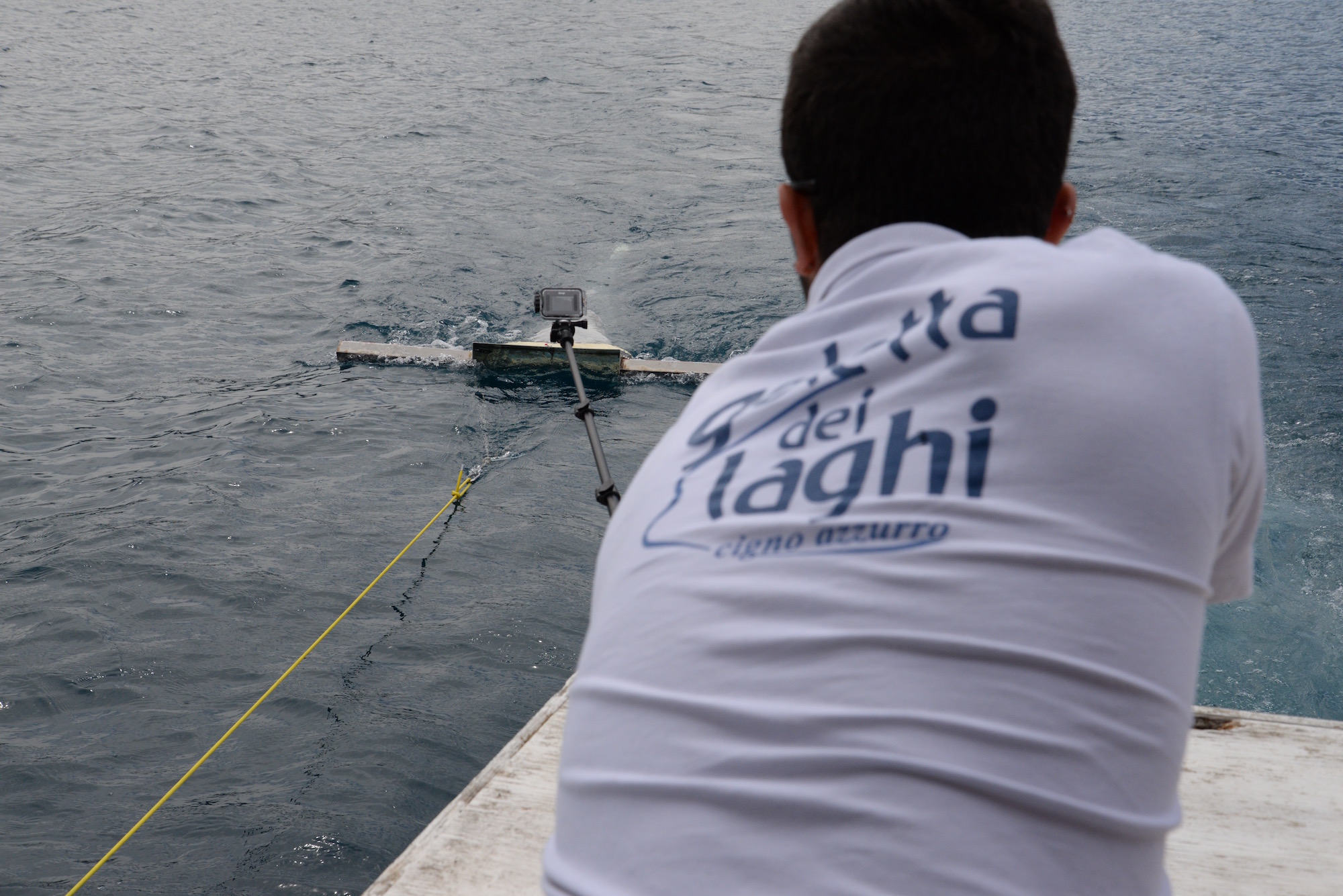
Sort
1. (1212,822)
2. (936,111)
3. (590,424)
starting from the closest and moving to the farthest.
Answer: (936,111) < (1212,822) < (590,424)

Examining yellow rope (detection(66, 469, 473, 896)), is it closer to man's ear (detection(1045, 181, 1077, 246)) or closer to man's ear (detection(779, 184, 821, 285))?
man's ear (detection(779, 184, 821, 285))

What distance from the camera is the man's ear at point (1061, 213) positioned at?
1029 mm

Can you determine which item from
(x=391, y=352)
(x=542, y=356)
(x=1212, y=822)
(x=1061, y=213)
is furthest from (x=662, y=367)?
(x=1061, y=213)

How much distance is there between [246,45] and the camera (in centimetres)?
2058

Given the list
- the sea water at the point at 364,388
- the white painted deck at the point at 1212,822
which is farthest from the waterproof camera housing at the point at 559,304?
the sea water at the point at 364,388

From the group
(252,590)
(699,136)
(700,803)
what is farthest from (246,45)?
(700,803)

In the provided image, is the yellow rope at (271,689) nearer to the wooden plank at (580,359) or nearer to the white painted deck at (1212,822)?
the wooden plank at (580,359)

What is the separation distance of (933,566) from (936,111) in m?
0.41

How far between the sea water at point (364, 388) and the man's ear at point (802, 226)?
143 inches

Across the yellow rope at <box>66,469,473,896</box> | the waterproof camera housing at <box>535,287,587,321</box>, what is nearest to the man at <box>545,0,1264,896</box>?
the waterproof camera housing at <box>535,287,587,321</box>

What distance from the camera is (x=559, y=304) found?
3.72 meters

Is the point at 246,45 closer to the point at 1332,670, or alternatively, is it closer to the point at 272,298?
Answer: the point at 272,298

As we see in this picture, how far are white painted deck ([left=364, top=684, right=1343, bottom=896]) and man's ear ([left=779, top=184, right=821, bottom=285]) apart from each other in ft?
4.65

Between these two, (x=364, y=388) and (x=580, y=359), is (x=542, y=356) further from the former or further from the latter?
→ (x=364, y=388)
